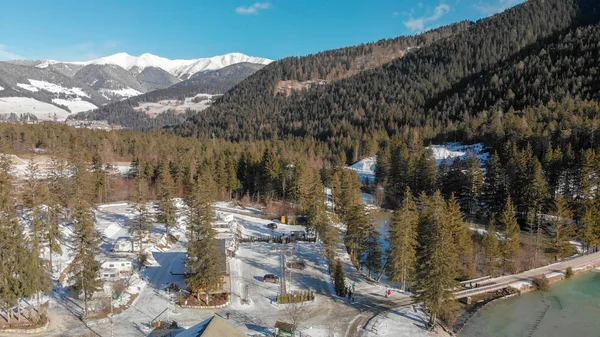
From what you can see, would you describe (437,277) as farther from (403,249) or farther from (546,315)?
(546,315)

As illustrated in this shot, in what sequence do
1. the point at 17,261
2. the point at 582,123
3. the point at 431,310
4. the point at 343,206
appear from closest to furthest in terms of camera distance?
the point at 17,261 < the point at 431,310 < the point at 343,206 < the point at 582,123

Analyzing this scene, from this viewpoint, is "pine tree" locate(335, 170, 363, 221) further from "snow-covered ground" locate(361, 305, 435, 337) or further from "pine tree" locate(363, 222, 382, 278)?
"snow-covered ground" locate(361, 305, 435, 337)

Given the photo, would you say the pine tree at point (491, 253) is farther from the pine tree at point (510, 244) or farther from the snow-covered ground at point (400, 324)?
the snow-covered ground at point (400, 324)

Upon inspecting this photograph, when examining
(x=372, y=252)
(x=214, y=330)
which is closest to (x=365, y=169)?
(x=372, y=252)

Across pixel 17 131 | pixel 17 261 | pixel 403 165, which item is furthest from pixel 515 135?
pixel 17 131

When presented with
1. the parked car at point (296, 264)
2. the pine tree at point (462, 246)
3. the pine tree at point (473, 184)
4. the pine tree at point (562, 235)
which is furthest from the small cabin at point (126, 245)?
the pine tree at point (473, 184)

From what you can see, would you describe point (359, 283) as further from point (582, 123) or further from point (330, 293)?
point (582, 123)
